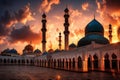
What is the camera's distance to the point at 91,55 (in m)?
28.7

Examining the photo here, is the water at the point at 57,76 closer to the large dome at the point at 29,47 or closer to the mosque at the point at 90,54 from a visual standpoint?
the mosque at the point at 90,54

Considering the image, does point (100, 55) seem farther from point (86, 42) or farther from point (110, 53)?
point (86, 42)

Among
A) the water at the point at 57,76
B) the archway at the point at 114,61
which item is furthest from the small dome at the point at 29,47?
the archway at the point at 114,61

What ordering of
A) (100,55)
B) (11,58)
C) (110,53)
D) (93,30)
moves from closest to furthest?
(110,53)
(100,55)
(93,30)
(11,58)

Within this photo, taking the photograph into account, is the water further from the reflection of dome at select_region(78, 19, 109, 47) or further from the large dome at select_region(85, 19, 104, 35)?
the large dome at select_region(85, 19, 104, 35)

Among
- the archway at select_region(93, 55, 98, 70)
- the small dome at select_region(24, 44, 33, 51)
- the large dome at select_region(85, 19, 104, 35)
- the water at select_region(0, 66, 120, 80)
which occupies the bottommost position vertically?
the water at select_region(0, 66, 120, 80)

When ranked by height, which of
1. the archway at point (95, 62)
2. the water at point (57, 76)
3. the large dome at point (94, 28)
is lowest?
the water at point (57, 76)

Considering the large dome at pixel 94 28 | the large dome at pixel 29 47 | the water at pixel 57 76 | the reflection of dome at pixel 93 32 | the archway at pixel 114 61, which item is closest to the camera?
the water at pixel 57 76

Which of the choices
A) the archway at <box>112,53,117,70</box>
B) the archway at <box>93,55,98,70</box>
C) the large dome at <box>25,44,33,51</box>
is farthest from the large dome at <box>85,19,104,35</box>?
the large dome at <box>25,44,33,51</box>

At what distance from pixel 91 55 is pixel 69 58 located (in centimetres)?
640

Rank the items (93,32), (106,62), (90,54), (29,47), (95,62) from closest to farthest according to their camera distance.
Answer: (106,62)
(95,62)
(90,54)
(93,32)
(29,47)

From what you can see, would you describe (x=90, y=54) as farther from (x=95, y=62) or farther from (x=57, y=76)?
(x=57, y=76)

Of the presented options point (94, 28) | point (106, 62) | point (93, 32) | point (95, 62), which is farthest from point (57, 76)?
point (94, 28)

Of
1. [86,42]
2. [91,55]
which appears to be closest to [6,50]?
[86,42]
